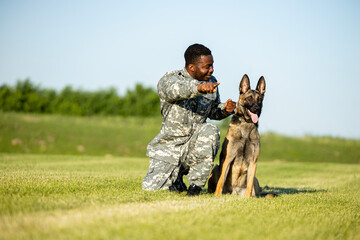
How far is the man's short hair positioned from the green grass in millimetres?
19729

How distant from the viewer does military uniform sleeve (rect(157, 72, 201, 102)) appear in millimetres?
5176

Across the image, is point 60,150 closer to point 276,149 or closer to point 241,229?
point 276,149

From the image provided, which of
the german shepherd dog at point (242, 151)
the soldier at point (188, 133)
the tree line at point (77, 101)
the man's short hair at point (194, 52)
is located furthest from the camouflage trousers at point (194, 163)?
the tree line at point (77, 101)

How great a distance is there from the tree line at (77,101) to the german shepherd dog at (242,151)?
59.5 metres

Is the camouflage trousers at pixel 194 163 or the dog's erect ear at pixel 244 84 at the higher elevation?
the dog's erect ear at pixel 244 84

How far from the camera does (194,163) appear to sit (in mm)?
5984

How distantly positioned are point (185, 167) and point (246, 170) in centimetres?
102

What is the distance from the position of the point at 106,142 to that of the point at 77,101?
153 feet

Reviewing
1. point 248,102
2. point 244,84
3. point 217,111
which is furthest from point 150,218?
point 244,84

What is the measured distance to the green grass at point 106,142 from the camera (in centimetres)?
2488

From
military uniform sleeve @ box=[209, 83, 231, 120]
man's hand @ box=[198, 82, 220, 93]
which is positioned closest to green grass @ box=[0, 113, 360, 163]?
military uniform sleeve @ box=[209, 83, 231, 120]

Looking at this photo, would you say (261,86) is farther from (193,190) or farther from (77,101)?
(77,101)

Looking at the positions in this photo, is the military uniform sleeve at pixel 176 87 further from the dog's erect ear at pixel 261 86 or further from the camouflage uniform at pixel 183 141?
the dog's erect ear at pixel 261 86

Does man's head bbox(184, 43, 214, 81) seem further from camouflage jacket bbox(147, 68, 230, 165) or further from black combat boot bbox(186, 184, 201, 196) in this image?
black combat boot bbox(186, 184, 201, 196)
